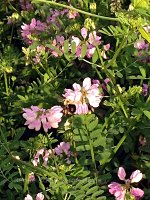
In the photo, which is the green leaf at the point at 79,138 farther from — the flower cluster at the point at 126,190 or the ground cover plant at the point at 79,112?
the flower cluster at the point at 126,190

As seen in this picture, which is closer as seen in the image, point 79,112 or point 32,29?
point 79,112

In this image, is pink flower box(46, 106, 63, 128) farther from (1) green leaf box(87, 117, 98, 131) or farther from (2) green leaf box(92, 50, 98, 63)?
(2) green leaf box(92, 50, 98, 63)

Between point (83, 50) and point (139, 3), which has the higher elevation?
point (139, 3)

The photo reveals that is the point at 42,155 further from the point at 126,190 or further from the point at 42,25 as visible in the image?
the point at 42,25

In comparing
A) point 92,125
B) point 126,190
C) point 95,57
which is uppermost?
point 95,57

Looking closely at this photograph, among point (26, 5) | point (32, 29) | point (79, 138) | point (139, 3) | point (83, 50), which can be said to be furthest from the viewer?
point (26, 5)

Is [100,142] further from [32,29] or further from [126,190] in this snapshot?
[32,29]


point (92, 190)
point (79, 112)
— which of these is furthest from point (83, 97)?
point (92, 190)

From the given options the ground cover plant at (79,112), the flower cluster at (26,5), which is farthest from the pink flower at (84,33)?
the flower cluster at (26,5)

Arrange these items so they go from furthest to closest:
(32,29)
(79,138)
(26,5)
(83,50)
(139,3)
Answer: (26,5) → (32,29) → (83,50) → (79,138) → (139,3)
